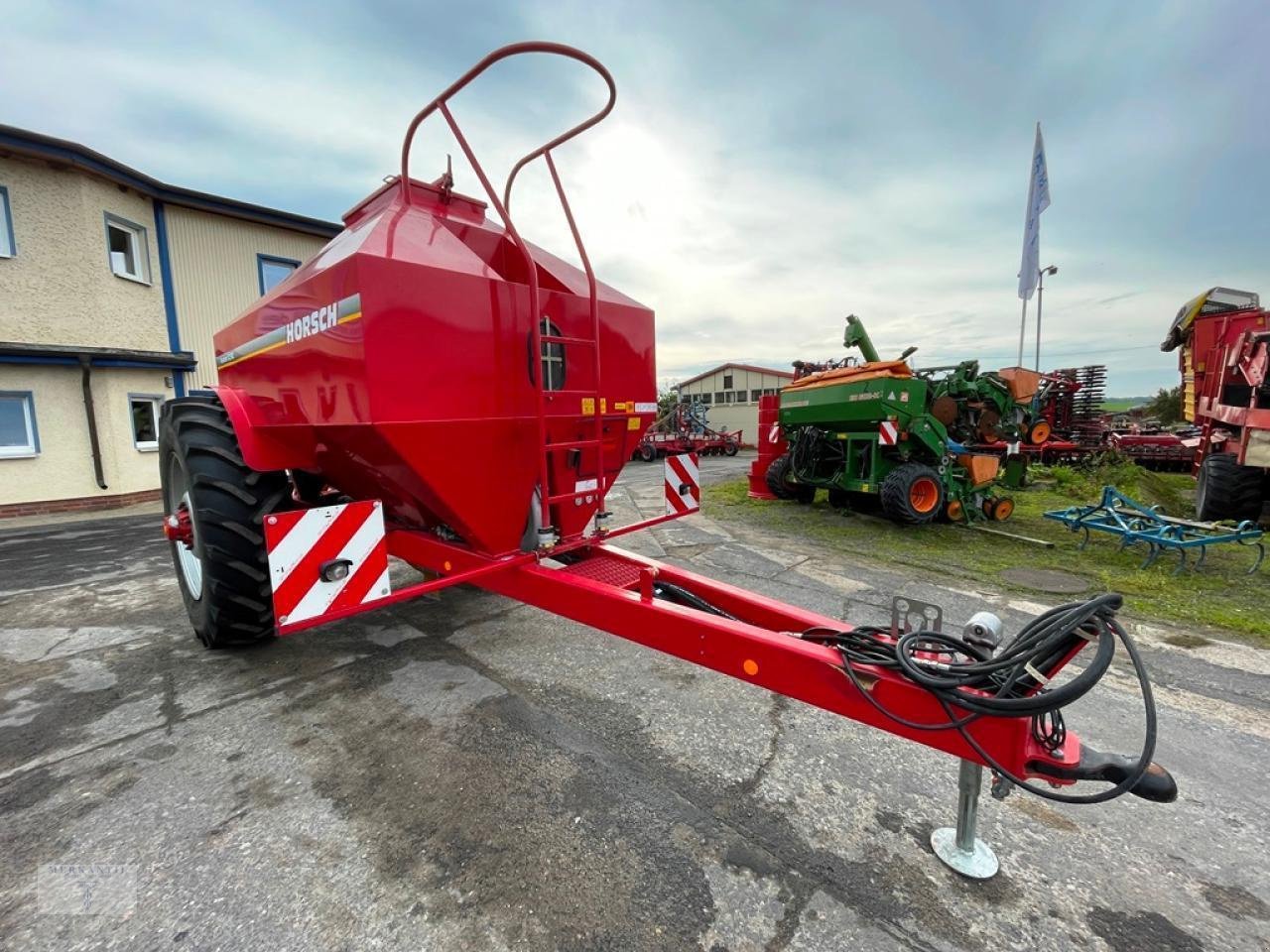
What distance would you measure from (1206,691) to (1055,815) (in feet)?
5.33

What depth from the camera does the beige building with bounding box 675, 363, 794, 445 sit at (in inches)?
1064

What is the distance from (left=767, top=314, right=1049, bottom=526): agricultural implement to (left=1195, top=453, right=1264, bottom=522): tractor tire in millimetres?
1914

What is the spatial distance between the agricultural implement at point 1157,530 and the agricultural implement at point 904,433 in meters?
1.21

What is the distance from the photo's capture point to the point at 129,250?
1018cm

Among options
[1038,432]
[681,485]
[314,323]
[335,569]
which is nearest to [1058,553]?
[1038,432]

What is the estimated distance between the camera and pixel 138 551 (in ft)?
20.5

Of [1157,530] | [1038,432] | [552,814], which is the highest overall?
[1038,432]

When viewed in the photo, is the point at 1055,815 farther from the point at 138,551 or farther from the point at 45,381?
the point at 45,381

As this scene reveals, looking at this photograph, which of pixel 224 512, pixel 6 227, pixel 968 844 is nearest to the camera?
pixel 968 844

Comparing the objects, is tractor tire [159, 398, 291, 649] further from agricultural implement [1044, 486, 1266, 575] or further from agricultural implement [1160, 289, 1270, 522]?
agricultural implement [1160, 289, 1270, 522]

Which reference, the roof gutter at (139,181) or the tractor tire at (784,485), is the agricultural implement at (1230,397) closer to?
the tractor tire at (784,485)

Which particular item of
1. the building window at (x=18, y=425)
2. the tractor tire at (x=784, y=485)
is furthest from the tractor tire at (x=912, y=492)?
the building window at (x=18, y=425)

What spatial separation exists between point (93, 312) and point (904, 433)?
12679mm

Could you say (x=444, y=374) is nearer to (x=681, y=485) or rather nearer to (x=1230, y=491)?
(x=681, y=485)
